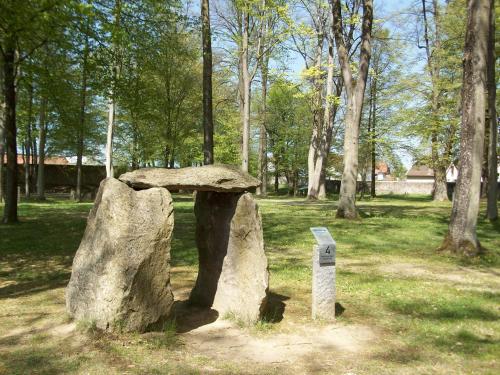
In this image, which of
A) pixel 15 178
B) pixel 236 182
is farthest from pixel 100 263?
pixel 15 178

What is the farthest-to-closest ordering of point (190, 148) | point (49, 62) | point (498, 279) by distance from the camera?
point (190, 148) < point (49, 62) < point (498, 279)

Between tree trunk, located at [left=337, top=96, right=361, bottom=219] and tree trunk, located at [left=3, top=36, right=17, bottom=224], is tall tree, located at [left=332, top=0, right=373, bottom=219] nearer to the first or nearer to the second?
tree trunk, located at [left=337, top=96, right=361, bottom=219]

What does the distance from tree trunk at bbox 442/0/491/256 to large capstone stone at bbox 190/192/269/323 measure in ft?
21.5

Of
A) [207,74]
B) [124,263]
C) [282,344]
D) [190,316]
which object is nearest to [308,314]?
[282,344]

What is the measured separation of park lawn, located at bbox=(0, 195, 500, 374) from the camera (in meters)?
4.56

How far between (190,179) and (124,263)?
51.7 inches

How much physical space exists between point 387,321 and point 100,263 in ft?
12.8

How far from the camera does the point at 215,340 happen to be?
5359mm

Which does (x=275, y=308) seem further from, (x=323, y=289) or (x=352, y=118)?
(x=352, y=118)

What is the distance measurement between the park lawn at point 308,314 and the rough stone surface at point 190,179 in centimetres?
182

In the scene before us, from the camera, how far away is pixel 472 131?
33.5 ft

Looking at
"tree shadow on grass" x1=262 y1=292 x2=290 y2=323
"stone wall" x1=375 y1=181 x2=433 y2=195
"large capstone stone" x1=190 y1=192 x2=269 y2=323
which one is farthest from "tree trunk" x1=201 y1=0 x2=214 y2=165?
"stone wall" x1=375 y1=181 x2=433 y2=195

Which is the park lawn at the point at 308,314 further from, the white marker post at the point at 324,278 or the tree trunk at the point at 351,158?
the tree trunk at the point at 351,158

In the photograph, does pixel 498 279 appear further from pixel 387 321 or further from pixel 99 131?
pixel 99 131
